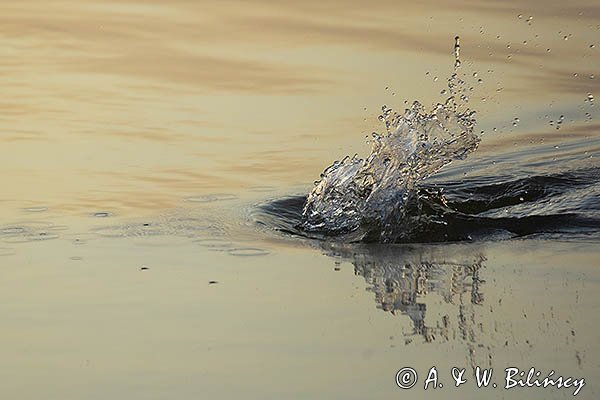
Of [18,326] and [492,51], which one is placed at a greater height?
[492,51]

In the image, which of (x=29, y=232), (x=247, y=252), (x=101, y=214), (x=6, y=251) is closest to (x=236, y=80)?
(x=101, y=214)

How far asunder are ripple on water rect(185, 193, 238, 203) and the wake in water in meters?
0.29

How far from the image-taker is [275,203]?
26.3 feet

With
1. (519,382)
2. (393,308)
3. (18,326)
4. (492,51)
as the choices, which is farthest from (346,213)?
(492,51)

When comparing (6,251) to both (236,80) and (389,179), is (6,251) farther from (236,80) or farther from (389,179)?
(236,80)

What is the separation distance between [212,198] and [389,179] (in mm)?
1042

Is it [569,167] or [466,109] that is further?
[466,109]

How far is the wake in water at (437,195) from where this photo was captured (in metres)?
7.50

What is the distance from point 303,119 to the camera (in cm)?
999

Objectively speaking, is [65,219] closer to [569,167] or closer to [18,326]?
[18,326]

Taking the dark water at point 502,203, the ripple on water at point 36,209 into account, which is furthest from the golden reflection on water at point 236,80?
the dark water at point 502,203

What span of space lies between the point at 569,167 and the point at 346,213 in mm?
1848

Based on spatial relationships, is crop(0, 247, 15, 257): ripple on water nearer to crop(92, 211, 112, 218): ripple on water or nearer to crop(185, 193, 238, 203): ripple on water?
crop(92, 211, 112, 218): ripple on water

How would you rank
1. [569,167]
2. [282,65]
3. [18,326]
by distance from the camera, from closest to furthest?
[18,326] < [569,167] < [282,65]
